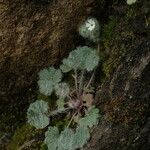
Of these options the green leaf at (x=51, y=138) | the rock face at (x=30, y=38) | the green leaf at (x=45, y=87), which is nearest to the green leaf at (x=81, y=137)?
the green leaf at (x=51, y=138)

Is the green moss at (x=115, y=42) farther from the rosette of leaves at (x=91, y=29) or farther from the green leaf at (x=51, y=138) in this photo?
the green leaf at (x=51, y=138)

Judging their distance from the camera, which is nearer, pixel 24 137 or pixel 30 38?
pixel 30 38

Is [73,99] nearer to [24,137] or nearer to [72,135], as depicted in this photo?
[72,135]

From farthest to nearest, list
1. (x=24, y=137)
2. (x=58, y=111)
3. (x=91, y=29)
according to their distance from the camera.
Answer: (x=24, y=137)
(x=58, y=111)
(x=91, y=29)

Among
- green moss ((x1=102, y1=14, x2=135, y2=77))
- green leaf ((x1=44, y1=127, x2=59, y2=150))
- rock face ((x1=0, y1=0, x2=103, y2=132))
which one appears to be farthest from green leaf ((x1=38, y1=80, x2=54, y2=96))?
green moss ((x1=102, y1=14, x2=135, y2=77))

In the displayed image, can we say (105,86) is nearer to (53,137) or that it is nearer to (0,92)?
(53,137)

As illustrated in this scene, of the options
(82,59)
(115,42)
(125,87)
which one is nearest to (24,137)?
(82,59)
